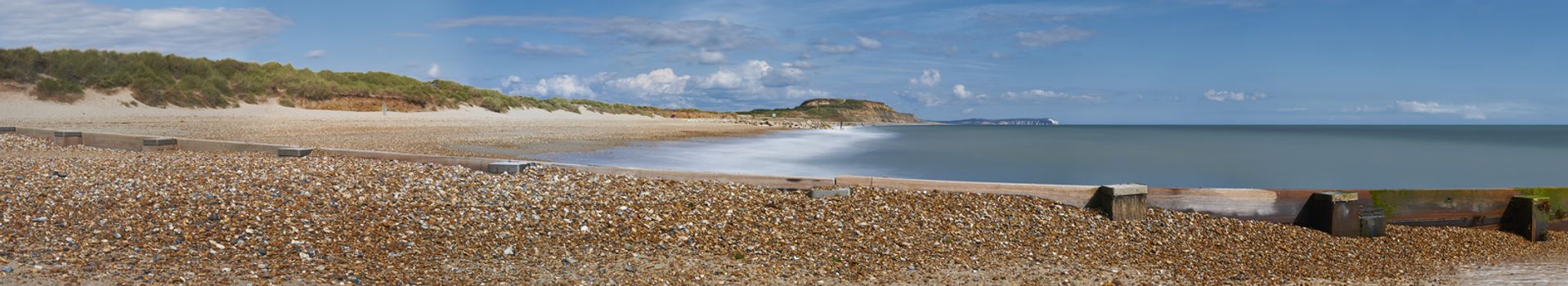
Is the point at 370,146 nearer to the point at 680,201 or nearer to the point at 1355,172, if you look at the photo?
the point at 680,201

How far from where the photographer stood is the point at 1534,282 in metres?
7.50

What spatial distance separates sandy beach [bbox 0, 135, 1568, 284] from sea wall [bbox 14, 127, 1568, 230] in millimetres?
149

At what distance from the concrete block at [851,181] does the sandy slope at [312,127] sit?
33.2 ft

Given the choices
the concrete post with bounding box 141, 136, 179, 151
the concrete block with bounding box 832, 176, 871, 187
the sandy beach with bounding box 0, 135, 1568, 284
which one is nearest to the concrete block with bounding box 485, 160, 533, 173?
the sandy beach with bounding box 0, 135, 1568, 284

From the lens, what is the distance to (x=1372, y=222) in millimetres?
8906

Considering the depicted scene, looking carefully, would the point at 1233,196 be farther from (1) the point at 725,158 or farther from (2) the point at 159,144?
(1) the point at 725,158

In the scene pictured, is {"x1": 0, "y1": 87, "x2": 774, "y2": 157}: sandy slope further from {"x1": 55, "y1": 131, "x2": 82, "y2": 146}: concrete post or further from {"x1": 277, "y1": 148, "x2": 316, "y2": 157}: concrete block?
{"x1": 277, "y1": 148, "x2": 316, "y2": 157}: concrete block

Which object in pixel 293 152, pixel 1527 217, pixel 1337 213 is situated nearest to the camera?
pixel 1337 213

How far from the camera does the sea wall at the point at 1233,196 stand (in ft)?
28.6

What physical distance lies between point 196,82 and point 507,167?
107 feet

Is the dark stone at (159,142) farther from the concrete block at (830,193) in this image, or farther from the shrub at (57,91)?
the shrub at (57,91)

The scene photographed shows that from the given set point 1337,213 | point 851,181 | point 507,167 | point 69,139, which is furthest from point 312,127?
point 1337,213

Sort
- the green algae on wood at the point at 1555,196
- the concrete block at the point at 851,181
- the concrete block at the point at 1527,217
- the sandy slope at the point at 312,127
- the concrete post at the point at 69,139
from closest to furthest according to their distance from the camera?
the concrete block at the point at 851,181
the concrete block at the point at 1527,217
the green algae on wood at the point at 1555,196
the concrete post at the point at 69,139
the sandy slope at the point at 312,127

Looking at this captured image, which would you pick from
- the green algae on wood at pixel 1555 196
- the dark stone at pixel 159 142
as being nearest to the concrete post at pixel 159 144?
the dark stone at pixel 159 142
